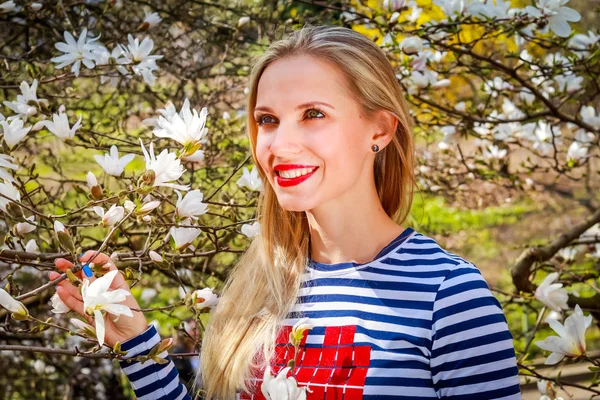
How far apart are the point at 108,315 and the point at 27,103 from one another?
636 millimetres

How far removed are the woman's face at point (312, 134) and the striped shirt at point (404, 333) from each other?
0.59ft

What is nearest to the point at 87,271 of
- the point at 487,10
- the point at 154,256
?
the point at 154,256

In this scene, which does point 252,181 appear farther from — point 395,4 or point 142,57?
point 395,4

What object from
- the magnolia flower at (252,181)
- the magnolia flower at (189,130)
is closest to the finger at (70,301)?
the magnolia flower at (189,130)

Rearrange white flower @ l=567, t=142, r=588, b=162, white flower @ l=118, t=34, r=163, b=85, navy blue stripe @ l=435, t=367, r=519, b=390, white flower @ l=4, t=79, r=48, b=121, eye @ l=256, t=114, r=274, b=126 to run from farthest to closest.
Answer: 1. white flower @ l=567, t=142, r=588, b=162
2. white flower @ l=118, t=34, r=163, b=85
3. white flower @ l=4, t=79, r=48, b=121
4. eye @ l=256, t=114, r=274, b=126
5. navy blue stripe @ l=435, t=367, r=519, b=390

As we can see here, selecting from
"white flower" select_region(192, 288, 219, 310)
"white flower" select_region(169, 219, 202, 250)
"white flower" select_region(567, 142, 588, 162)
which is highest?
"white flower" select_region(169, 219, 202, 250)

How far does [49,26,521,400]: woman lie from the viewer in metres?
1.48

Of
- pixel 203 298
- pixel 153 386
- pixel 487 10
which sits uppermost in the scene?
pixel 487 10

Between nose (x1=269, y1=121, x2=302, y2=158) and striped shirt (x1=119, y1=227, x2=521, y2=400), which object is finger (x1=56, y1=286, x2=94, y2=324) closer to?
striped shirt (x1=119, y1=227, x2=521, y2=400)

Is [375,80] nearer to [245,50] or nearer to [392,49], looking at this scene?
[392,49]

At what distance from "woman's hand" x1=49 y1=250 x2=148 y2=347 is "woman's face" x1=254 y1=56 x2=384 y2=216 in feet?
1.26

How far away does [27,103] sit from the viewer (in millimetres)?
2006

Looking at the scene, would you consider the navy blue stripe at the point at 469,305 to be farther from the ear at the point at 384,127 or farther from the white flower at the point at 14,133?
the white flower at the point at 14,133

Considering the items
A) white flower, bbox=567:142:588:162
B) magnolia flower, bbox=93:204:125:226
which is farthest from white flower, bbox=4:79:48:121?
white flower, bbox=567:142:588:162
